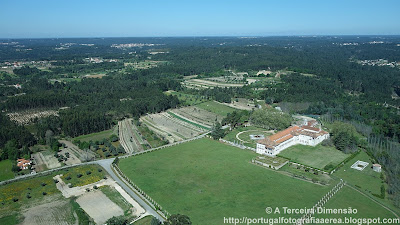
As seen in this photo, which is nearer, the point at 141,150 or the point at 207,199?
the point at 207,199

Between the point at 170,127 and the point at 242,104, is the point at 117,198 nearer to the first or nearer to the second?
the point at 170,127

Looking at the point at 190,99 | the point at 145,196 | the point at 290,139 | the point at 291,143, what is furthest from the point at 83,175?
the point at 190,99

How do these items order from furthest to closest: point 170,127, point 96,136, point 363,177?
point 170,127
point 96,136
point 363,177

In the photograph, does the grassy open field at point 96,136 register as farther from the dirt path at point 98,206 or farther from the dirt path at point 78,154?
the dirt path at point 98,206

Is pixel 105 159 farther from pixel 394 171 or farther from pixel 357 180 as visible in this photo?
pixel 394 171

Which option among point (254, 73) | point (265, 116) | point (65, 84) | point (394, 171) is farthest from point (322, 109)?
point (65, 84)

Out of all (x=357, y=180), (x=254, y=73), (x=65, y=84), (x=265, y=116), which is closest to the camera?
(x=357, y=180)

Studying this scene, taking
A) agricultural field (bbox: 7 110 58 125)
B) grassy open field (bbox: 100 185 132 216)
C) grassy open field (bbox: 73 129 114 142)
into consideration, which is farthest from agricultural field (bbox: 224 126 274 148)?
agricultural field (bbox: 7 110 58 125)
